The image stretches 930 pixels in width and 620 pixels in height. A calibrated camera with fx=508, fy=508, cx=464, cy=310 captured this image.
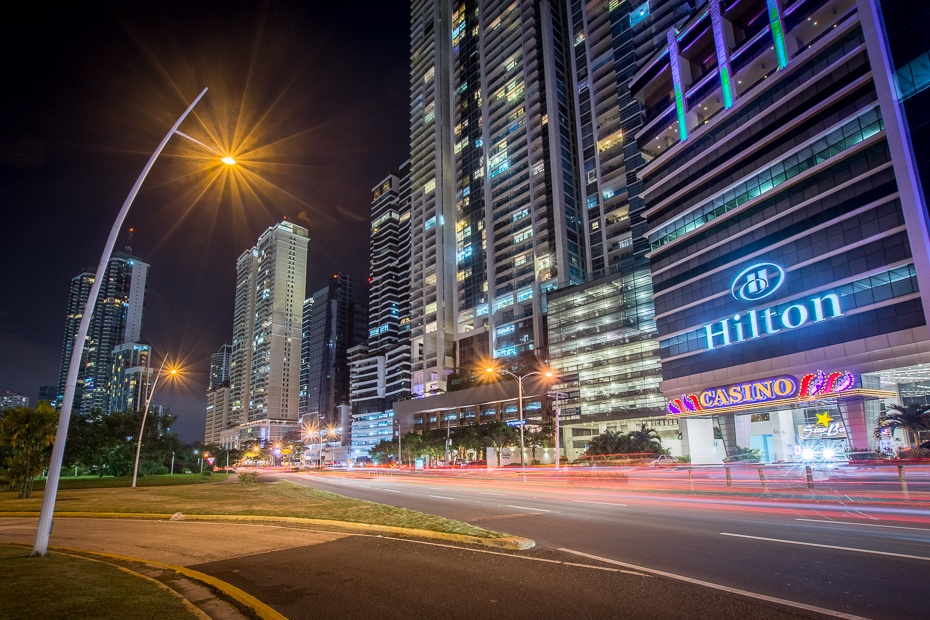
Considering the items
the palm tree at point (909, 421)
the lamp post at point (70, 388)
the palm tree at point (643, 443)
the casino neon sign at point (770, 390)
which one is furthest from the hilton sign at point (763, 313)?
the lamp post at point (70, 388)

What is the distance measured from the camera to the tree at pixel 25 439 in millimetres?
30078

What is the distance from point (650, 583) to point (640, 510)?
37.3 feet

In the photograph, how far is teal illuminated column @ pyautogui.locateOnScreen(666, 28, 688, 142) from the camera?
68062mm

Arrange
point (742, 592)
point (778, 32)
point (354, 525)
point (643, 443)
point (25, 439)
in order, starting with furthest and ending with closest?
point (643, 443)
point (778, 32)
point (25, 439)
point (354, 525)
point (742, 592)

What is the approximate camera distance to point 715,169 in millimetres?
60906

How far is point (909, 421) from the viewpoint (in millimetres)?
41062

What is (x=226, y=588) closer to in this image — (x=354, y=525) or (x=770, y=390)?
(x=354, y=525)

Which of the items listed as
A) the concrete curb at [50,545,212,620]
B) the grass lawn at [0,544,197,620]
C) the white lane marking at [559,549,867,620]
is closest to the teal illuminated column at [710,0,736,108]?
the white lane marking at [559,549,867,620]

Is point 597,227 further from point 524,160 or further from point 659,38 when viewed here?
point 659,38

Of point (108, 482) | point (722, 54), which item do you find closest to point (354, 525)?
point (108, 482)

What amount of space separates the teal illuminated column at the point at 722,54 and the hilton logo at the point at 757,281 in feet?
67.9

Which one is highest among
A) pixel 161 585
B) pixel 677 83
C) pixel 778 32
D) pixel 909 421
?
pixel 677 83

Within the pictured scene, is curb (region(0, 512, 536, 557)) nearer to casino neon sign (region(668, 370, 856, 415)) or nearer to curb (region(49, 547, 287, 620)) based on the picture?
curb (region(49, 547, 287, 620))

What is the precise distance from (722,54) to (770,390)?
4313 cm
